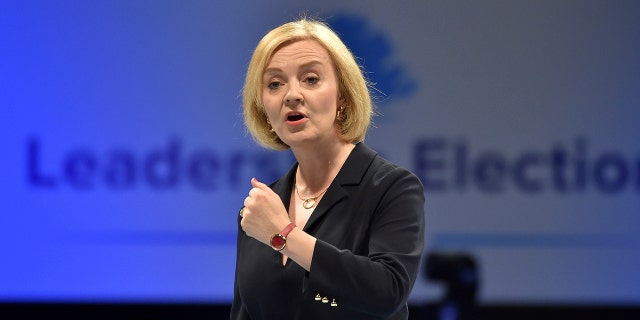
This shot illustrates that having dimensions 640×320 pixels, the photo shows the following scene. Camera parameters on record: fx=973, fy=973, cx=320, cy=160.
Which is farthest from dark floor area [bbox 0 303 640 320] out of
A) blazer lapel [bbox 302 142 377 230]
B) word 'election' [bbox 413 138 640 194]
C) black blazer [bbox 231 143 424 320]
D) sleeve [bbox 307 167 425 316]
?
sleeve [bbox 307 167 425 316]

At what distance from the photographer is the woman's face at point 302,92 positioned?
2121mm

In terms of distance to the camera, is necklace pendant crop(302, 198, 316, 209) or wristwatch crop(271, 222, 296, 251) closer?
wristwatch crop(271, 222, 296, 251)

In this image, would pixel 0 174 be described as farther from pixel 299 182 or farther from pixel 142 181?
pixel 299 182

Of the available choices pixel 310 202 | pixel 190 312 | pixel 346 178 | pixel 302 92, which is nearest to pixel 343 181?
pixel 346 178

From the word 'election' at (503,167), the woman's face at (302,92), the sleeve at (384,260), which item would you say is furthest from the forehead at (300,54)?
the word 'election' at (503,167)

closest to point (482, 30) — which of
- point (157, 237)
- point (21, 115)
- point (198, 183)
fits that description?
point (198, 183)

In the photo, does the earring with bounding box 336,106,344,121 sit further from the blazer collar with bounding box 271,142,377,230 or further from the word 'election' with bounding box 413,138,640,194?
the word 'election' with bounding box 413,138,640,194

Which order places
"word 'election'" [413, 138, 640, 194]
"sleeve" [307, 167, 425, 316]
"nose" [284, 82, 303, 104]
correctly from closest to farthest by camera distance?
"sleeve" [307, 167, 425, 316] → "nose" [284, 82, 303, 104] → "word 'election'" [413, 138, 640, 194]

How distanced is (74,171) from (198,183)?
64cm

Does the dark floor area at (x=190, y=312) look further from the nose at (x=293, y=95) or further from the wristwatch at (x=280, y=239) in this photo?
the wristwatch at (x=280, y=239)

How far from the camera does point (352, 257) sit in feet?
6.24

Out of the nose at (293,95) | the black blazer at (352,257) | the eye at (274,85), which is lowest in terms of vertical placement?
the black blazer at (352,257)

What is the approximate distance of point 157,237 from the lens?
16.2 ft

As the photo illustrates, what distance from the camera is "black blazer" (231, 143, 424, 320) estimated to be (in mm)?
1885
